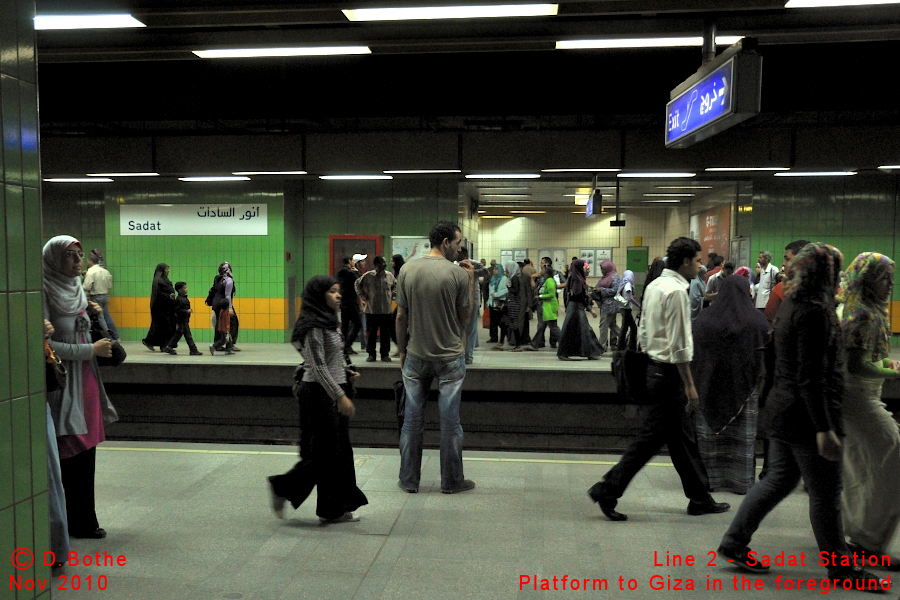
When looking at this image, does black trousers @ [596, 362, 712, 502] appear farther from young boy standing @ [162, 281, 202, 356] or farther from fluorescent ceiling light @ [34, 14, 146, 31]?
young boy standing @ [162, 281, 202, 356]

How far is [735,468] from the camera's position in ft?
16.6

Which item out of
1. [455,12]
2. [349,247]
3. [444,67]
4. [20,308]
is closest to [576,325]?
[444,67]

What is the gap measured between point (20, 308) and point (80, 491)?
80.8 inches

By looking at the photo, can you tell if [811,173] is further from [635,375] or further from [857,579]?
[857,579]

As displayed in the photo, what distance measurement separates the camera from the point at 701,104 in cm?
501


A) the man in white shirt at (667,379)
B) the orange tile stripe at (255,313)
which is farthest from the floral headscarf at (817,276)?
the orange tile stripe at (255,313)

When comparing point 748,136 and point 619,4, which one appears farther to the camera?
point 748,136

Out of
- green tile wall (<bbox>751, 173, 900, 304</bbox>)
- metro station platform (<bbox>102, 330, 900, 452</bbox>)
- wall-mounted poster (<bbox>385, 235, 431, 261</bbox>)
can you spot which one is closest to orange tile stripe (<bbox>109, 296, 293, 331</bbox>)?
wall-mounted poster (<bbox>385, 235, 431, 261</bbox>)

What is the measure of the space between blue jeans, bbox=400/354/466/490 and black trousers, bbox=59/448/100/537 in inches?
78.0

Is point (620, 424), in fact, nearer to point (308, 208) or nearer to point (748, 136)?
point (748, 136)

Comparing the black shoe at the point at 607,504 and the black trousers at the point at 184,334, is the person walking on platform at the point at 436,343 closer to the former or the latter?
the black shoe at the point at 607,504

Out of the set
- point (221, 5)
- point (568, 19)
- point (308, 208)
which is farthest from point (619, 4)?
point (308, 208)

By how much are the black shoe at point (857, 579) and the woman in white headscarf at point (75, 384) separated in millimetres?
3869

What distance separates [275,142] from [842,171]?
902 centimetres
